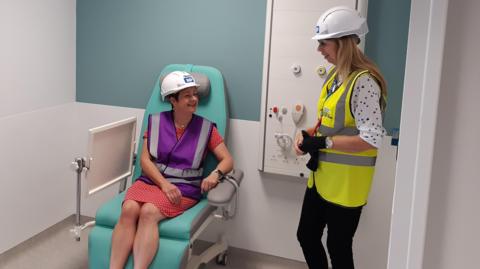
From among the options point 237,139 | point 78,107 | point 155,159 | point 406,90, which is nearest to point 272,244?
point 237,139

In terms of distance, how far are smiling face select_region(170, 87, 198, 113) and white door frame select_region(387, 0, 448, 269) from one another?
1915 mm

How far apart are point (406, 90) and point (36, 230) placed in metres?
2.93

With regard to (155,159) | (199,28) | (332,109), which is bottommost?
(155,159)

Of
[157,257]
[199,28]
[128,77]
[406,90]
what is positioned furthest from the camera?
[128,77]

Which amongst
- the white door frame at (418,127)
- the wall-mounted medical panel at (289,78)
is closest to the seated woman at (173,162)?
the wall-mounted medical panel at (289,78)

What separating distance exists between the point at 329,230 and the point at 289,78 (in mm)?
908

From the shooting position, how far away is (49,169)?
3.21 metres

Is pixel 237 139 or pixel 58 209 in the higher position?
pixel 237 139

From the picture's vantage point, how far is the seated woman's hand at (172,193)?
8.10 feet

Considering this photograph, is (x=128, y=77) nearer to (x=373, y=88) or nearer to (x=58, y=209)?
(x=58, y=209)

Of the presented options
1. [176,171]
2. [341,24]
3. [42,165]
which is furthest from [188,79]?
[42,165]

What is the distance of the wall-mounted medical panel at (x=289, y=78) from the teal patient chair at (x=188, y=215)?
0.25 metres

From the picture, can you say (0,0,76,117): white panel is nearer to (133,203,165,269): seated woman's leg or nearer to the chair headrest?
the chair headrest

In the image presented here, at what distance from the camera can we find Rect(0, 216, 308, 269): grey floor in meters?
2.90
